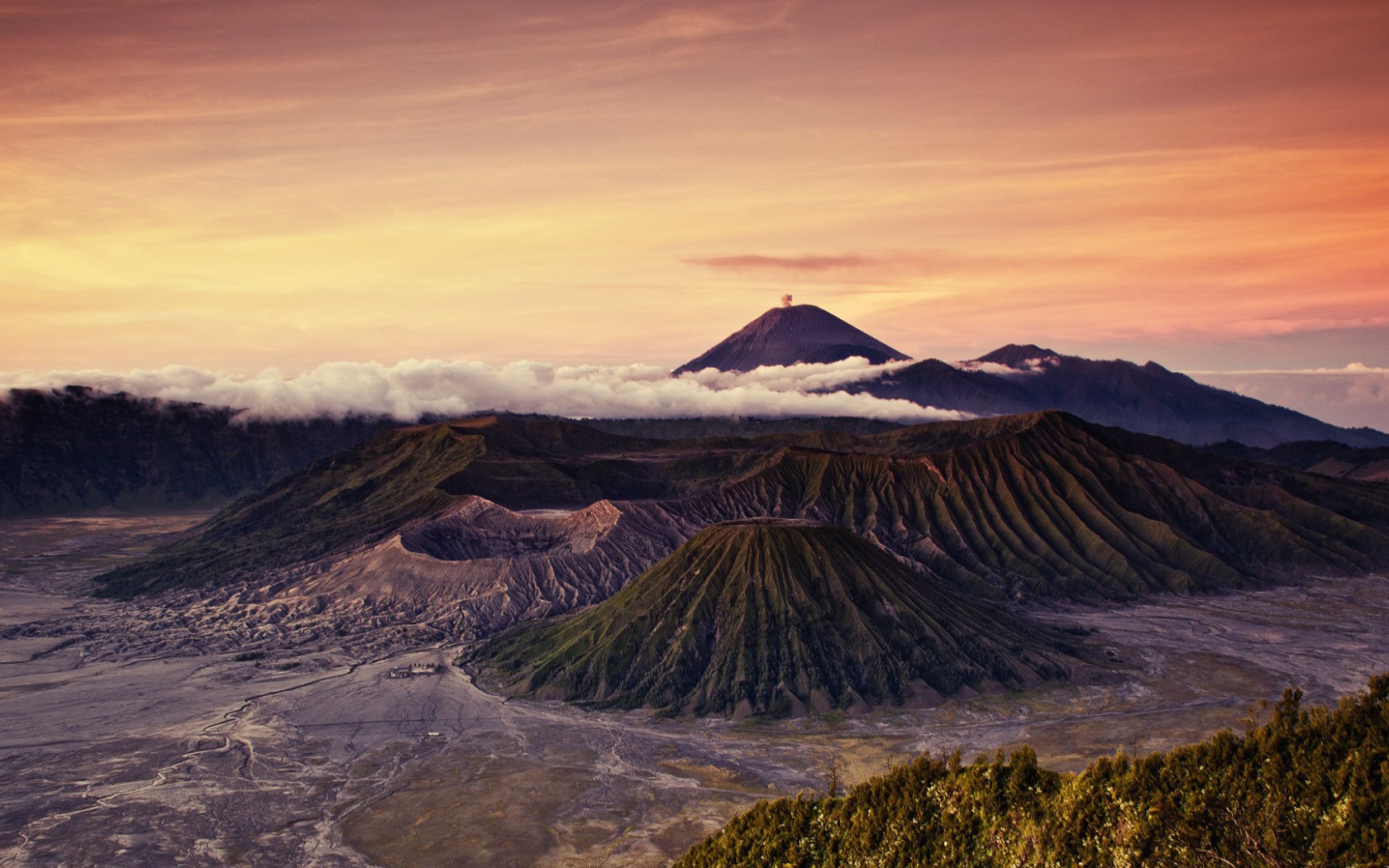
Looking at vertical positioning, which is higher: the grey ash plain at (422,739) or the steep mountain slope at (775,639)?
the steep mountain slope at (775,639)

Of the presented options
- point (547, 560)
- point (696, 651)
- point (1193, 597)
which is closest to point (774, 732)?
point (696, 651)

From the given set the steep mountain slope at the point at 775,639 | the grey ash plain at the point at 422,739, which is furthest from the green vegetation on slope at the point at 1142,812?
the steep mountain slope at the point at 775,639

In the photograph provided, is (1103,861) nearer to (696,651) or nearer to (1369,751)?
(1369,751)

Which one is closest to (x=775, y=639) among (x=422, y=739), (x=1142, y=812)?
(x=422, y=739)

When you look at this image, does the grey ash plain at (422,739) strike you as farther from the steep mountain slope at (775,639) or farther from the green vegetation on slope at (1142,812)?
the green vegetation on slope at (1142,812)

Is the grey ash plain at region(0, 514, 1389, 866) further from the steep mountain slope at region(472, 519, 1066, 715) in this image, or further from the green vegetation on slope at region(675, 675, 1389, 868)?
the green vegetation on slope at region(675, 675, 1389, 868)

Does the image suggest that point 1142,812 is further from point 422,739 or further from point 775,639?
point 422,739
